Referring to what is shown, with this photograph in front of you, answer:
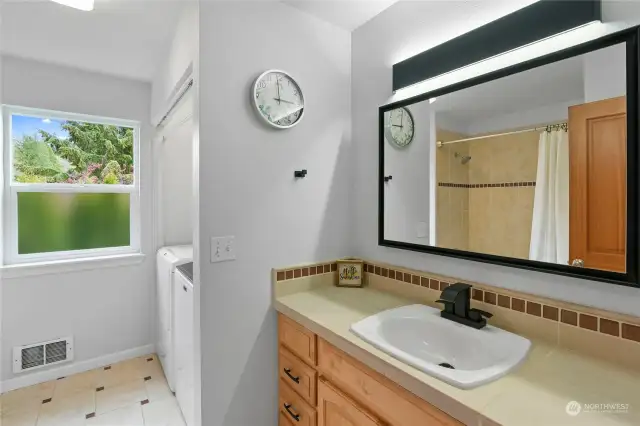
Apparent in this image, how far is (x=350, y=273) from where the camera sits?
1757 mm

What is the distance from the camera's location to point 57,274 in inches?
93.5

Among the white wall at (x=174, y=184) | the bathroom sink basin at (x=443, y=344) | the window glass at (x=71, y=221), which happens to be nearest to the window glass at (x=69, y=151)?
the window glass at (x=71, y=221)

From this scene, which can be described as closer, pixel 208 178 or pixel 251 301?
pixel 208 178

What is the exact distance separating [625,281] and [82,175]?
133 inches

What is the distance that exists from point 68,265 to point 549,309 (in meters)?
3.13

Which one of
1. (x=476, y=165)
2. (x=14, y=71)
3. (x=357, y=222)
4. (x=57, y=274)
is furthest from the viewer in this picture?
(x=57, y=274)

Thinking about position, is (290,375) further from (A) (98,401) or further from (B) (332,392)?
(A) (98,401)

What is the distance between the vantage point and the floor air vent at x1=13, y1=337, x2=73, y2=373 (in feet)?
7.35

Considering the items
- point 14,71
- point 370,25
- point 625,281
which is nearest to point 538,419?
point 625,281

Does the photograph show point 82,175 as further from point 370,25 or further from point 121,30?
point 370,25

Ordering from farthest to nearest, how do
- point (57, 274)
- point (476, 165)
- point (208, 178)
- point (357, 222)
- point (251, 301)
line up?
1. point (57, 274)
2. point (357, 222)
3. point (251, 301)
4. point (208, 178)
5. point (476, 165)

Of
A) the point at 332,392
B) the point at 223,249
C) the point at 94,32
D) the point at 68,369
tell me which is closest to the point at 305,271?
the point at 223,249

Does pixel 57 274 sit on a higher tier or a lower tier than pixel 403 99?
lower

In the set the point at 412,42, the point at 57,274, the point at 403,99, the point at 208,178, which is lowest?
the point at 57,274
